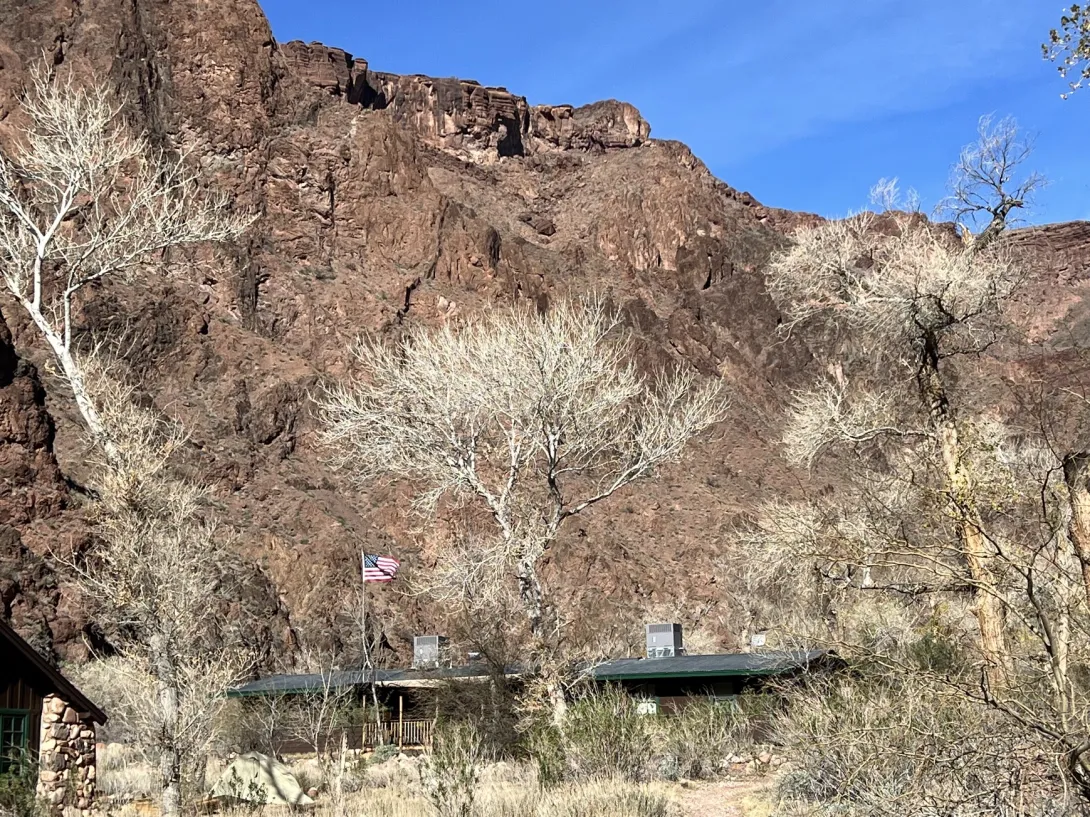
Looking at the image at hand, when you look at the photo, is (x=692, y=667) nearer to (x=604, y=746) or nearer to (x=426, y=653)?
(x=426, y=653)

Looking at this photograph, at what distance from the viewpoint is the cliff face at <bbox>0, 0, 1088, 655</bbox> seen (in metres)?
56.3

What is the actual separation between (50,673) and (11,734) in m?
1.17

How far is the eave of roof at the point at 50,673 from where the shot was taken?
18891 mm

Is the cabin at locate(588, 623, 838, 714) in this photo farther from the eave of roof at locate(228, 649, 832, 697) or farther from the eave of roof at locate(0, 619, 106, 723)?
the eave of roof at locate(0, 619, 106, 723)

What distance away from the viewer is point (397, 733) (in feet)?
110

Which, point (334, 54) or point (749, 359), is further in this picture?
point (334, 54)

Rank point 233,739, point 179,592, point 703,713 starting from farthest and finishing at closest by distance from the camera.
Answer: point 233,739, point 703,713, point 179,592

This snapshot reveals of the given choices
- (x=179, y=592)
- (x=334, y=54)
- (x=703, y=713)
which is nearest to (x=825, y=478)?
(x=703, y=713)

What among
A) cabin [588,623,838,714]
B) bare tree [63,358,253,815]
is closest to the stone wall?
bare tree [63,358,253,815]

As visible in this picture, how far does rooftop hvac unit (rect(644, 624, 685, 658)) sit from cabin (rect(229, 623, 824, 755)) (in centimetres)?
3

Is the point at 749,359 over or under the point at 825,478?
over

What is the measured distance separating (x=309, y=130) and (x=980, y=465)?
76.2 m

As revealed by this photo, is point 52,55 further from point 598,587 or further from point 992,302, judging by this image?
point 992,302

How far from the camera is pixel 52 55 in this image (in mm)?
74375
